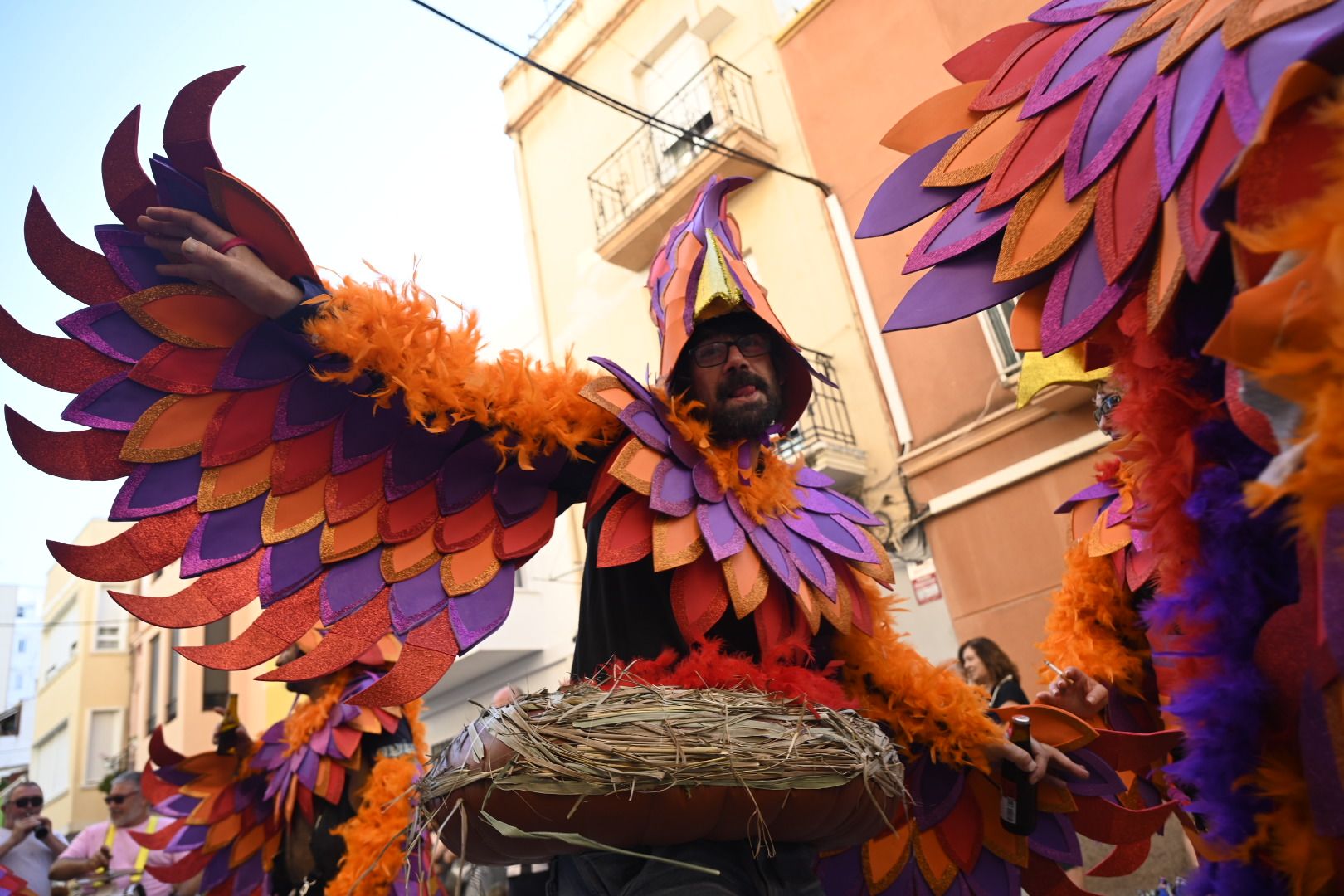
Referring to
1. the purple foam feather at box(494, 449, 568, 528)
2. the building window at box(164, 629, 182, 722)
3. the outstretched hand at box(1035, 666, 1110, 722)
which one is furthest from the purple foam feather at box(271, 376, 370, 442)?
the building window at box(164, 629, 182, 722)

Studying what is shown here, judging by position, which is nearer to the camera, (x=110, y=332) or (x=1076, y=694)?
(x=110, y=332)

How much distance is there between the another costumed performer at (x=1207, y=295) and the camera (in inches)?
30.6

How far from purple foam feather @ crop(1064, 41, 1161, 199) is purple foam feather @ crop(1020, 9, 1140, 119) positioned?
33mm

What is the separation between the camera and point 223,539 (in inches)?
69.8

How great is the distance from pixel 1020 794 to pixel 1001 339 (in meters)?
4.77

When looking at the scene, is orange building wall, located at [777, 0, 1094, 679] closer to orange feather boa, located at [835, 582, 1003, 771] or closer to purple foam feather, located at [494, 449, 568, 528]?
orange feather boa, located at [835, 582, 1003, 771]

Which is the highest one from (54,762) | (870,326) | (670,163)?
(670,163)

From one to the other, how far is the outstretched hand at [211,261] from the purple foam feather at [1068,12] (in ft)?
4.38

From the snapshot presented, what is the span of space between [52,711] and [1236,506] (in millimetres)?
25196

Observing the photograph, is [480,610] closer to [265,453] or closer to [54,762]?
[265,453]

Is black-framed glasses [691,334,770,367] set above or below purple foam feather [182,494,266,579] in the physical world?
above

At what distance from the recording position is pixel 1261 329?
31.1 inches

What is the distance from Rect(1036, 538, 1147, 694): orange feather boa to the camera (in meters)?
2.00

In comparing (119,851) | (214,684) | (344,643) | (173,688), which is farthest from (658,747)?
(173,688)
